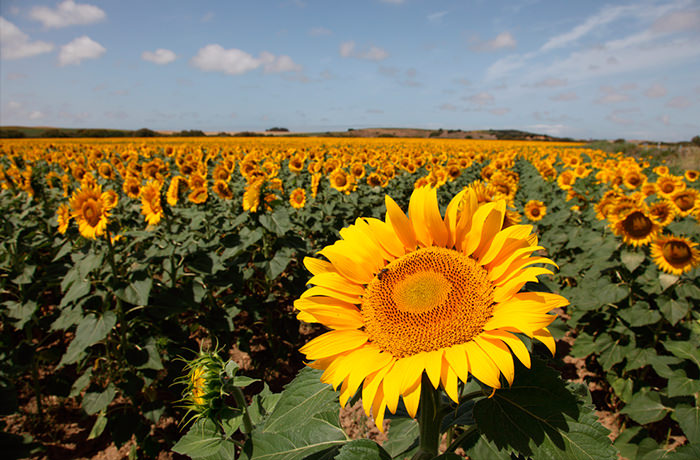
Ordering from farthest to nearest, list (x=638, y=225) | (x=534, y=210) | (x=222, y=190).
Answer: (x=534, y=210)
(x=222, y=190)
(x=638, y=225)

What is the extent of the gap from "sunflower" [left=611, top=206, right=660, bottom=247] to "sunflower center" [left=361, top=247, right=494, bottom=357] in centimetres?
325

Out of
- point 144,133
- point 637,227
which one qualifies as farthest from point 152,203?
point 144,133

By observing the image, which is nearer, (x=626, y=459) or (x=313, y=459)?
(x=313, y=459)

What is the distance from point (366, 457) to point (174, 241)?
3554 millimetres

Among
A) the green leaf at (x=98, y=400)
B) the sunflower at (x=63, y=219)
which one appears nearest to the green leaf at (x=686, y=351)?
the green leaf at (x=98, y=400)

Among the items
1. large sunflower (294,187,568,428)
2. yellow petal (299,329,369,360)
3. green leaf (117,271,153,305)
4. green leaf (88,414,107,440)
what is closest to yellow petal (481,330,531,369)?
large sunflower (294,187,568,428)

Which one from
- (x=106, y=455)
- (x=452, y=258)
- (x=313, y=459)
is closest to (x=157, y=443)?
(x=106, y=455)

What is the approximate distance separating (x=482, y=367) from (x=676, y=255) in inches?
132

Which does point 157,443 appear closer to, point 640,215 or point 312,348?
point 312,348

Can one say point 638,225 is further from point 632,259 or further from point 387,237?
point 387,237

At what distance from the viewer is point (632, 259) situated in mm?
3225

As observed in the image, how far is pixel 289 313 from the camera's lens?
4.98m

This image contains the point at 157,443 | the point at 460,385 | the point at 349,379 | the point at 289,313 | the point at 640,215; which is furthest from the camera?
the point at 289,313

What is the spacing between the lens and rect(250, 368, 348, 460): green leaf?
36.4 inches
